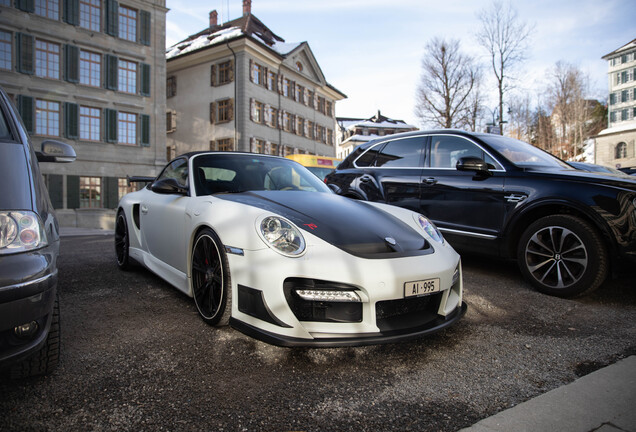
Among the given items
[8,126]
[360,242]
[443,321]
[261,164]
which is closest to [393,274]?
[360,242]

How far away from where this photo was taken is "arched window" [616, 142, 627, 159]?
146 feet

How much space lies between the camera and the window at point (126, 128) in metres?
21.2

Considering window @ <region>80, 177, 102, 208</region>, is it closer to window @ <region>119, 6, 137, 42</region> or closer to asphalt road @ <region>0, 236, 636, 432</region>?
window @ <region>119, 6, 137, 42</region>

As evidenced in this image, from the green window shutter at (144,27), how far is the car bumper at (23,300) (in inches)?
946

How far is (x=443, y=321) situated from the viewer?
226 cm

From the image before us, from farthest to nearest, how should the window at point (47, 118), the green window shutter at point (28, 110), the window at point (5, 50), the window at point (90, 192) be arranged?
the window at point (90, 192) < the window at point (47, 118) < the green window shutter at point (28, 110) < the window at point (5, 50)

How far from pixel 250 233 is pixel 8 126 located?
1.46m

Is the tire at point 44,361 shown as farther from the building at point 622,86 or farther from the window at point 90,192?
the building at point 622,86

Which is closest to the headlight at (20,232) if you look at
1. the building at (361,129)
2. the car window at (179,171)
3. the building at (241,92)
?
the car window at (179,171)

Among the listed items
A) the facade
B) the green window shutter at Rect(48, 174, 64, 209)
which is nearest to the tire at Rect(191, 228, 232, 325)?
the facade

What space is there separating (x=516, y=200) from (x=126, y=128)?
2206 cm

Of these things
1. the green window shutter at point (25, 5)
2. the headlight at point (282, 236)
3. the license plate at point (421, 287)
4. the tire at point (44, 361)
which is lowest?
the tire at point (44, 361)

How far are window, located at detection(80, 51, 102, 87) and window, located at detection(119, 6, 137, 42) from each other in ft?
6.39

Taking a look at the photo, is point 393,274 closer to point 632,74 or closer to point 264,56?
point 264,56
